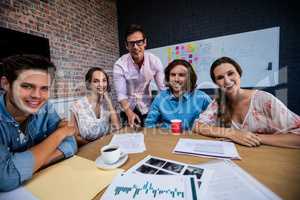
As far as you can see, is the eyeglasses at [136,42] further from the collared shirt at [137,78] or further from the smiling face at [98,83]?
the smiling face at [98,83]

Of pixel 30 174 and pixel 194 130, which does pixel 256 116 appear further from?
pixel 30 174

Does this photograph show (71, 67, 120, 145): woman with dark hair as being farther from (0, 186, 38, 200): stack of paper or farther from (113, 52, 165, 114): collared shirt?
(0, 186, 38, 200): stack of paper

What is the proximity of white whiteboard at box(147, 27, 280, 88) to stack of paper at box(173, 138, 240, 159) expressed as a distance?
2.41 metres

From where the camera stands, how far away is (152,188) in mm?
620

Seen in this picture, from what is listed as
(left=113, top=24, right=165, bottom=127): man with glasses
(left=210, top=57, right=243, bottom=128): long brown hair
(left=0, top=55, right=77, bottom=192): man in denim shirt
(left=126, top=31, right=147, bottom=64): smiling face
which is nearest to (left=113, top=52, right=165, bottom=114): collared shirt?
(left=113, top=24, right=165, bottom=127): man with glasses

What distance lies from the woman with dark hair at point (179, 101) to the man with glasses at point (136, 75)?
0.45m

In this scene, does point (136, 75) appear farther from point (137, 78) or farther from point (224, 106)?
point (224, 106)

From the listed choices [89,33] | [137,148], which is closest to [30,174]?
[137,148]

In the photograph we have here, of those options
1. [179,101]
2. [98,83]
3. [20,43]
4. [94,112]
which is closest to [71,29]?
[20,43]

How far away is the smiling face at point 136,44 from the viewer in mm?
1971

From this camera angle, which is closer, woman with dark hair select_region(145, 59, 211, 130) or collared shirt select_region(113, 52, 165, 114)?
woman with dark hair select_region(145, 59, 211, 130)

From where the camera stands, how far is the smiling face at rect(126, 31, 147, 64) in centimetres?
197

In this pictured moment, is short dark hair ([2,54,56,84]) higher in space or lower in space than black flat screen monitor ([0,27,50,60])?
lower

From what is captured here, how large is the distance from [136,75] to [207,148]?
1593 millimetres
